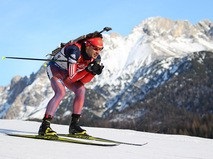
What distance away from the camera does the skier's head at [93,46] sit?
9.45 meters

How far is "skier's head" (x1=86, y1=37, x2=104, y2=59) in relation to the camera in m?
9.45

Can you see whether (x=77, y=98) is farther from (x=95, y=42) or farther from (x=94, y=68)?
(x=95, y=42)

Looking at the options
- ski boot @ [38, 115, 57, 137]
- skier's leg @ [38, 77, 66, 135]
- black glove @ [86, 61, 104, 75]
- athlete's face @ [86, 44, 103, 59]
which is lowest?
ski boot @ [38, 115, 57, 137]

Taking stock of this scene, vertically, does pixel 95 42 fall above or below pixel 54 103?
above

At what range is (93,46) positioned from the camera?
948 centimetres

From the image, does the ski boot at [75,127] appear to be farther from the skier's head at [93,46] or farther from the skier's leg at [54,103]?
the skier's head at [93,46]

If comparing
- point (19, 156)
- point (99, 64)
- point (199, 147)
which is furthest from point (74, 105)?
point (19, 156)

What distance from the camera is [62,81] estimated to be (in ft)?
31.4

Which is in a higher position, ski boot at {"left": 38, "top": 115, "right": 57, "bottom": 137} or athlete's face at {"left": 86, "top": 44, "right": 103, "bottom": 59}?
athlete's face at {"left": 86, "top": 44, "right": 103, "bottom": 59}

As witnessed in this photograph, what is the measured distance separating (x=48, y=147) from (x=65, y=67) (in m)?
3.18

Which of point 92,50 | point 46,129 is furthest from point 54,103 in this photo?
point 92,50

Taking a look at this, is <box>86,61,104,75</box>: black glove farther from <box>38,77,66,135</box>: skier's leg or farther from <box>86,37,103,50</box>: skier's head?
<box>38,77,66,135</box>: skier's leg

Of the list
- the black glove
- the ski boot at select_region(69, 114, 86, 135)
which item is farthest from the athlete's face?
the ski boot at select_region(69, 114, 86, 135)

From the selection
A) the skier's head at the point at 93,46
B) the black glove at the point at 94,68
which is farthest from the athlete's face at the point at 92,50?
the black glove at the point at 94,68
